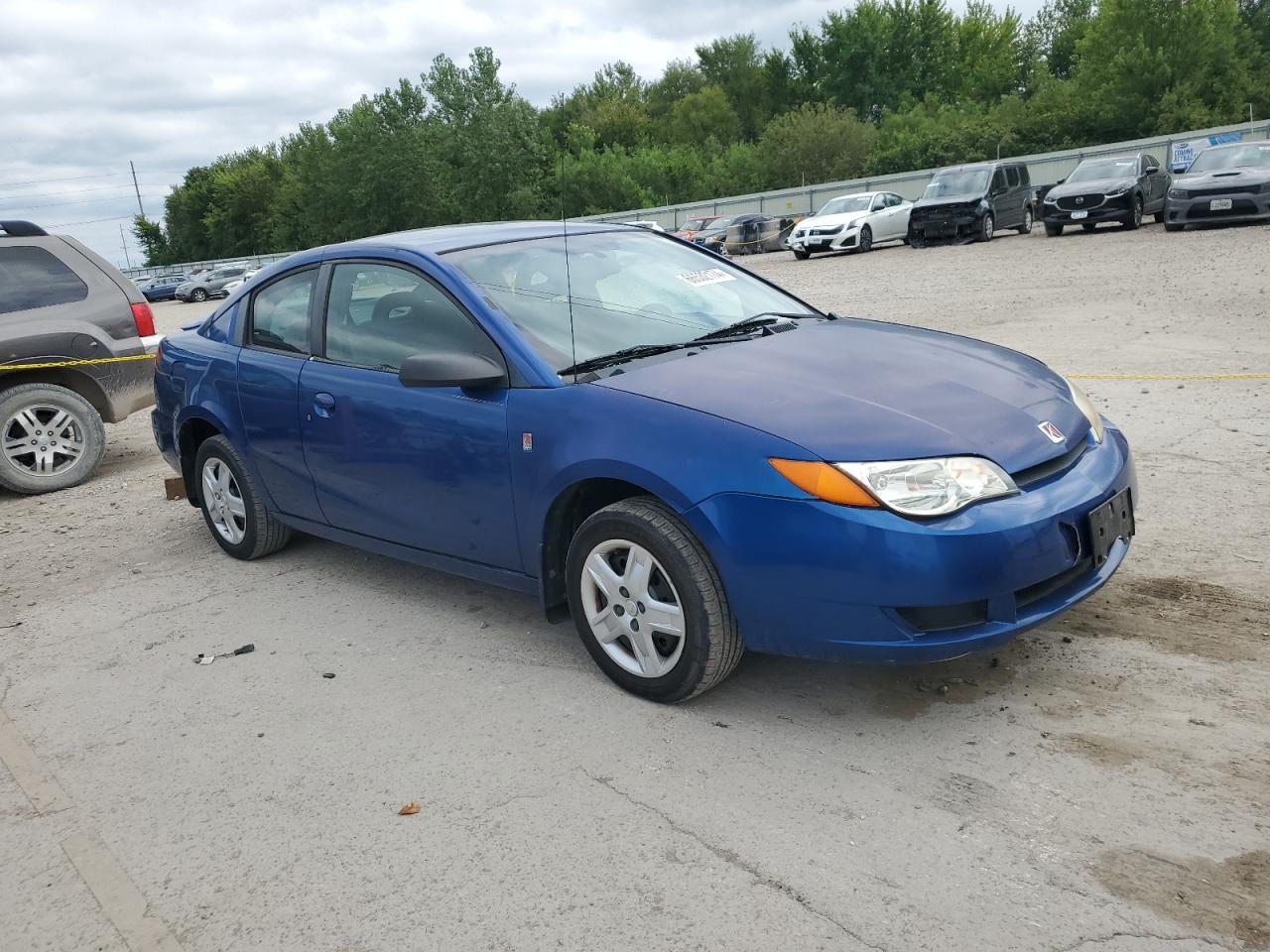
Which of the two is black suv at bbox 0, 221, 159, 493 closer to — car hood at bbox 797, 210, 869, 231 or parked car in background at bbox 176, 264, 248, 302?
car hood at bbox 797, 210, 869, 231

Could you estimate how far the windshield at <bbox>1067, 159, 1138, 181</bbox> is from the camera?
21922mm

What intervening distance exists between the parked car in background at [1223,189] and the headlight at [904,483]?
18606 millimetres

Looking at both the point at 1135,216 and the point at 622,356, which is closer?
the point at 622,356

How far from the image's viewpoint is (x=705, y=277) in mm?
4820

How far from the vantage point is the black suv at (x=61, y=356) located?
8031 millimetres

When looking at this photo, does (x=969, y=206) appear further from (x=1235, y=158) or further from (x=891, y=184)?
(x=891, y=184)

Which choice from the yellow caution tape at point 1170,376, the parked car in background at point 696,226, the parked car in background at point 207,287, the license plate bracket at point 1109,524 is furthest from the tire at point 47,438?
the parked car in background at point 207,287

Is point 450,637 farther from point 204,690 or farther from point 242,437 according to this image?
point 242,437

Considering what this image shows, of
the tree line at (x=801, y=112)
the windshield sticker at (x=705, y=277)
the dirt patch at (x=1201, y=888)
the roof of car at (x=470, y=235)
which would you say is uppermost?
the tree line at (x=801, y=112)

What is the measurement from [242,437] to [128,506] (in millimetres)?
2593

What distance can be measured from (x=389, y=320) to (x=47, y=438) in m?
4.94

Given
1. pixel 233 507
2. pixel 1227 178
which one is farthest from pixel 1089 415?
pixel 1227 178

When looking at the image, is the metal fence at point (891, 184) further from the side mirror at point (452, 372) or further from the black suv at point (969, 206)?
the side mirror at point (452, 372)

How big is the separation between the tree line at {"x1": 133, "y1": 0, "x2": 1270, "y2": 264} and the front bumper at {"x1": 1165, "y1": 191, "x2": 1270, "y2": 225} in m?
14.3
